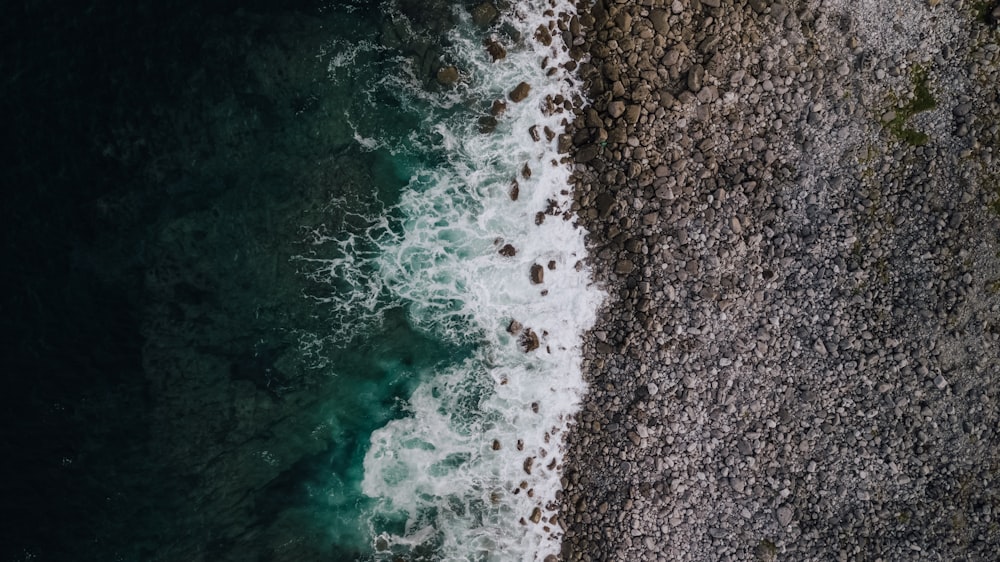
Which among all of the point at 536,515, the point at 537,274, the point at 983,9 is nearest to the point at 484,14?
the point at 537,274

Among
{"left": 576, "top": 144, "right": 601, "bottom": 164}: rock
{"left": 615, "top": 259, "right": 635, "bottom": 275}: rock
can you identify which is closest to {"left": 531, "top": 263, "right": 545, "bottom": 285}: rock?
{"left": 615, "top": 259, "right": 635, "bottom": 275}: rock

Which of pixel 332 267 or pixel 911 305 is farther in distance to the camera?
pixel 332 267

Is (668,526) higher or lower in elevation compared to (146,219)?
lower

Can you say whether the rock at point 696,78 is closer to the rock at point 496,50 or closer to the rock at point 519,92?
the rock at point 519,92

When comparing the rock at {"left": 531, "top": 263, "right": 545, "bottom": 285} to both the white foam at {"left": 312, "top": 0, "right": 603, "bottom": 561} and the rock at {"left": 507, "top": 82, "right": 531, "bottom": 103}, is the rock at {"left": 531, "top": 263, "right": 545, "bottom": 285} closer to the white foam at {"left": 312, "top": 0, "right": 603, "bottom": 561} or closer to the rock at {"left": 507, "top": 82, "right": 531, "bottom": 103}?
the white foam at {"left": 312, "top": 0, "right": 603, "bottom": 561}

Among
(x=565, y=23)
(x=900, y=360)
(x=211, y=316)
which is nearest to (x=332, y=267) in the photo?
(x=211, y=316)

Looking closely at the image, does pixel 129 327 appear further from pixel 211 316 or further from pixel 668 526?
pixel 668 526
